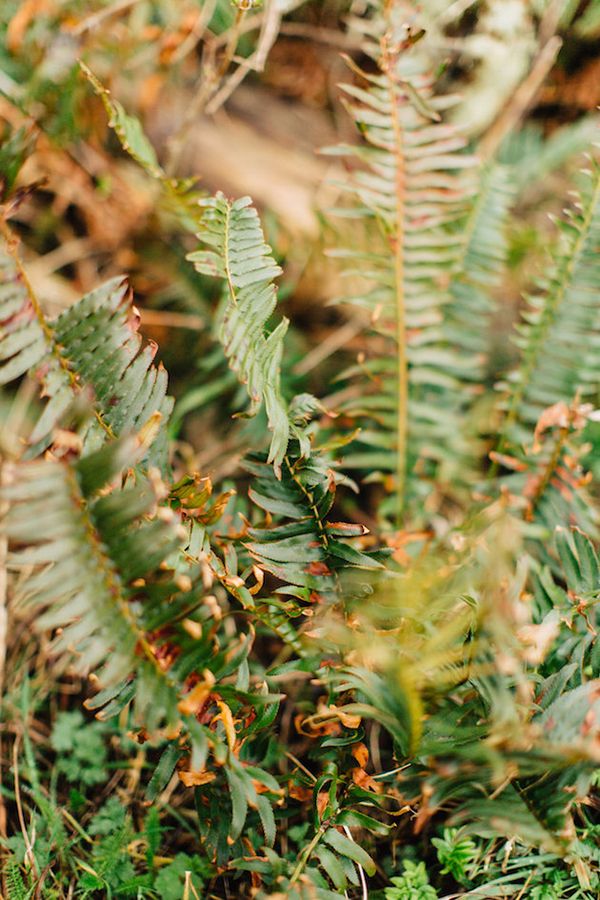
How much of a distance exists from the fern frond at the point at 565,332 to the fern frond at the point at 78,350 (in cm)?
96

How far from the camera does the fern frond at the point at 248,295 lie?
112 cm

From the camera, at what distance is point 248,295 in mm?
1155

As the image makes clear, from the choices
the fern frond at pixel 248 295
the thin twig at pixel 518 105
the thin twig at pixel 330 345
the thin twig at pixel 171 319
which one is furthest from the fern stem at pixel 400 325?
the thin twig at pixel 518 105

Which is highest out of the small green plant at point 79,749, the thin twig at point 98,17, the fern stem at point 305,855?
Answer: the thin twig at point 98,17

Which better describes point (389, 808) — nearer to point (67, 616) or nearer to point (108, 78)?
point (67, 616)

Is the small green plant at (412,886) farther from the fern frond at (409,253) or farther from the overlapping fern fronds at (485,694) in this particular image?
the fern frond at (409,253)

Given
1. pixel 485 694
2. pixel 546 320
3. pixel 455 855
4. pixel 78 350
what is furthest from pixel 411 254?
pixel 455 855

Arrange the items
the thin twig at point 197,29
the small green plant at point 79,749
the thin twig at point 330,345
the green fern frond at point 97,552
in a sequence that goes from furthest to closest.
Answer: the thin twig at point 330,345 < the thin twig at point 197,29 < the small green plant at point 79,749 < the green fern frond at point 97,552

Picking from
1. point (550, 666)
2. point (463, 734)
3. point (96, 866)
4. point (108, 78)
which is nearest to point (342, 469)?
point (550, 666)

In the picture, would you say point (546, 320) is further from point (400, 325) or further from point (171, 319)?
point (171, 319)

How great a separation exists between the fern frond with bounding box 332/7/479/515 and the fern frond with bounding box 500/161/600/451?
148 mm

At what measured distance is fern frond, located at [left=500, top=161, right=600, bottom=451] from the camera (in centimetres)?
152

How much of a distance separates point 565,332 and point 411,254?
1.36ft

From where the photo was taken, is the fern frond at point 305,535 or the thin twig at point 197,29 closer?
the fern frond at point 305,535
